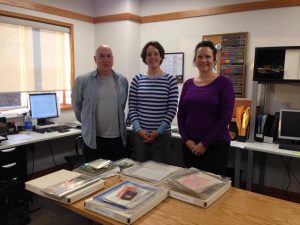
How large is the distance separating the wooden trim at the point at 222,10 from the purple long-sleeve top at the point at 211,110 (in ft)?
5.43

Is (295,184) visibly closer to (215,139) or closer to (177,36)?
(215,139)

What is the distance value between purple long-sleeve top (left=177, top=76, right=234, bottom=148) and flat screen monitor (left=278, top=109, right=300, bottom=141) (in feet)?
3.92

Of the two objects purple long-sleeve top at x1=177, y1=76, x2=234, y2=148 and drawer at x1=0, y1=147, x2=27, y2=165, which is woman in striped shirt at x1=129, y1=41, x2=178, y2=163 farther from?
drawer at x1=0, y1=147, x2=27, y2=165

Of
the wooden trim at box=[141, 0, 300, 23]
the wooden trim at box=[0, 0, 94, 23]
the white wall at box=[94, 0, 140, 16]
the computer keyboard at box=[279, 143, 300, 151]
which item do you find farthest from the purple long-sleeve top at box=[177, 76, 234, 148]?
the wooden trim at box=[0, 0, 94, 23]

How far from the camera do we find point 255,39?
3.18 metres

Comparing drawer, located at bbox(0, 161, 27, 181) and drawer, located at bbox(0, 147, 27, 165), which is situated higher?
drawer, located at bbox(0, 147, 27, 165)

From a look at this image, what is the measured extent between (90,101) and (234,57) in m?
1.96

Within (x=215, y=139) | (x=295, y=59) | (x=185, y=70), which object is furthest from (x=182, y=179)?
(x=185, y=70)

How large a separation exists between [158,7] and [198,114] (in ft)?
8.10

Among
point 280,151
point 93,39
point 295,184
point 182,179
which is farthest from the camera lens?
point 93,39

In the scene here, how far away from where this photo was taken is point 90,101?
7.16 feet

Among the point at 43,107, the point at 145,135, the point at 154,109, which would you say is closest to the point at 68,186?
the point at 145,135

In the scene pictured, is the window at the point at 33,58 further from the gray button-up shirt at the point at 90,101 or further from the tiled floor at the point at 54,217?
the gray button-up shirt at the point at 90,101

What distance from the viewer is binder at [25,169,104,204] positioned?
1245 mm
